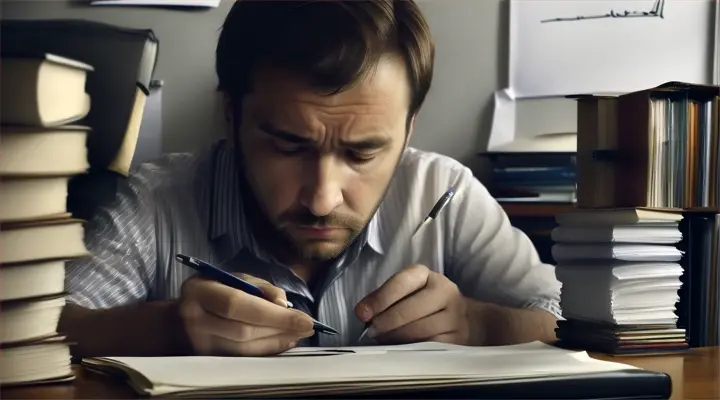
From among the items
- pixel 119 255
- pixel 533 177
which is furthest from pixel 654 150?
pixel 119 255

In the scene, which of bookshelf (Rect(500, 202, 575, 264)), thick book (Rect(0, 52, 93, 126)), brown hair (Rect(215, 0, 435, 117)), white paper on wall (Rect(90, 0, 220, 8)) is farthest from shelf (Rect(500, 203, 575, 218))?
thick book (Rect(0, 52, 93, 126))

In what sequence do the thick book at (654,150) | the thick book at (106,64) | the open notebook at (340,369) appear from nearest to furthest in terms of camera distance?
1. the open notebook at (340,369)
2. the thick book at (106,64)
3. the thick book at (654,150)

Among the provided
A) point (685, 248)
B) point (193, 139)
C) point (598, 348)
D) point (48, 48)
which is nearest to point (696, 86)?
point (685, 248)

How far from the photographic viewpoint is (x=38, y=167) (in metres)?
Answer: 0.75

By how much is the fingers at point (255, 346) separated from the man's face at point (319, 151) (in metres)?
0.11

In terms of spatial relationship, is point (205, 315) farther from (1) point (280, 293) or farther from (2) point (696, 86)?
(2) point (696, 86)

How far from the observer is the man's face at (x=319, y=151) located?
94 cm

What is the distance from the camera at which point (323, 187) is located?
0.95 metres

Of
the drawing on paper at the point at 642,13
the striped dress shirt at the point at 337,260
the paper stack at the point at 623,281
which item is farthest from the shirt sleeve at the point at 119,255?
the drawing on paper at the point at 642,13

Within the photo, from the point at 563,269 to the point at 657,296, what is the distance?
10 centimetres

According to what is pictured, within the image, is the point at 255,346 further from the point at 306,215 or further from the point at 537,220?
the point at 537,220

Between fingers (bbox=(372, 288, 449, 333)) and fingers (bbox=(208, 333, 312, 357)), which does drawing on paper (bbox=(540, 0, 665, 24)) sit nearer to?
fingers (bbox=(372, 288, 449, 333))

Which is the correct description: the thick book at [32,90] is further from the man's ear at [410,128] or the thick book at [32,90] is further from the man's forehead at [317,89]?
the man's ear at [410,128]

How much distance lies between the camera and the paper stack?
933 mm
